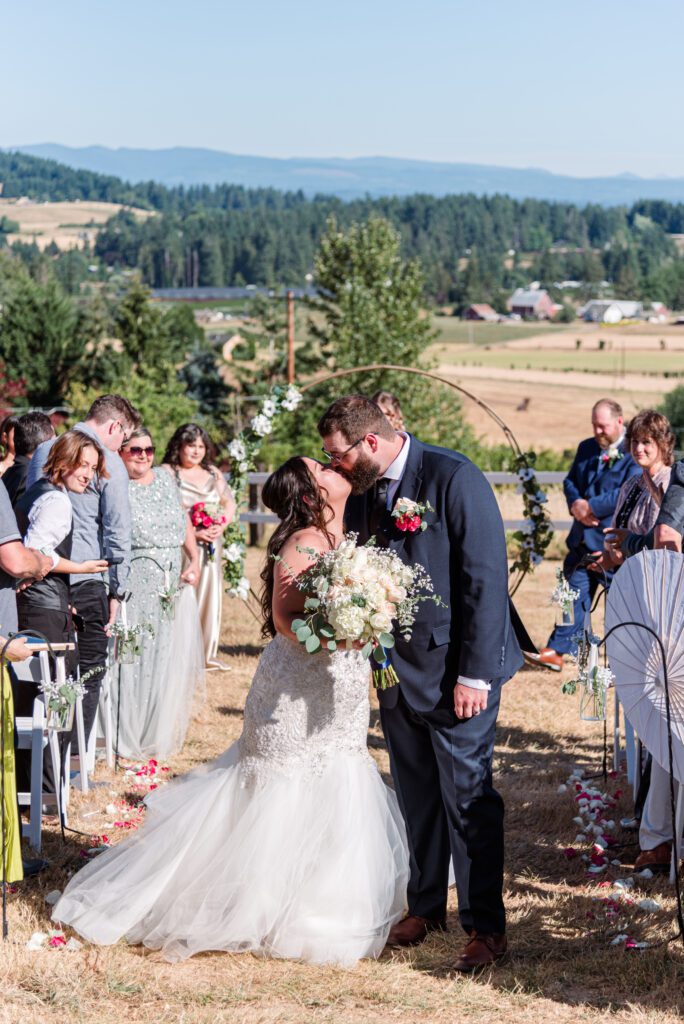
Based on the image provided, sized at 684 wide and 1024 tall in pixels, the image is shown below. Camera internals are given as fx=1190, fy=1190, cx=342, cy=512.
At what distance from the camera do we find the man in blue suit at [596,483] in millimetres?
8867

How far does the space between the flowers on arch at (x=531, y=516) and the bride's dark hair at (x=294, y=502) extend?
586 centimetres

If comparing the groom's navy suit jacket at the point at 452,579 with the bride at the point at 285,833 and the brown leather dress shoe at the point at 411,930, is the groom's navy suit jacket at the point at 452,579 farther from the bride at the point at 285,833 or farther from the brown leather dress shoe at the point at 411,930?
the brown leather dress shoe at the point at 411,930

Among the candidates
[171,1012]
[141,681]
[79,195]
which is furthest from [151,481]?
[79,195]

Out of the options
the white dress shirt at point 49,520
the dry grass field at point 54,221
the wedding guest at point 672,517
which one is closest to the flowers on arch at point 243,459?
the white dress shirt at point 49,520

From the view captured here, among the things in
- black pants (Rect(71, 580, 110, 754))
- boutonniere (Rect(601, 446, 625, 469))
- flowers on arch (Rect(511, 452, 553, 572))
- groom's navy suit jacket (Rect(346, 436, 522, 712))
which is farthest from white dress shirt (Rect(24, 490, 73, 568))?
flowers on arch (Rect(511, 452, 553, 572))

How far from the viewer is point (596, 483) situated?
9.10 meters

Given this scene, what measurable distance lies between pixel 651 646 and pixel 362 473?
1.25 meters

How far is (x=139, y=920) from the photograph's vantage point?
15.0 feet

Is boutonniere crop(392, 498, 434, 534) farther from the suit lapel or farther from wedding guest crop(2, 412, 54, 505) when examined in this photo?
wedding guest crop(2, 412, 54, 505)

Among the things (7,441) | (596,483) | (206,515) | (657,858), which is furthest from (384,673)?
(596,483)

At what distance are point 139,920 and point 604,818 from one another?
2778mm

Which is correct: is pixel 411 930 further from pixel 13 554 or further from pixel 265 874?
pixel 13 554

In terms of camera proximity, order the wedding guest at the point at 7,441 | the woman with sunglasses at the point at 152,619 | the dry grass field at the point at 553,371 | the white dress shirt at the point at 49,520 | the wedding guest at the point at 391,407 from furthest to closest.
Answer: the dry grass field at the point at 553,371, the wedding guest at the point at 391,407, the woman with sunglasses at the point at 152,619, the wedding guest at the point at 7,441, the white dress shirt at the point at 49,520

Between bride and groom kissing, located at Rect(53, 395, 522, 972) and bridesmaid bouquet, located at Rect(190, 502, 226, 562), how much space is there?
441 centimetres
